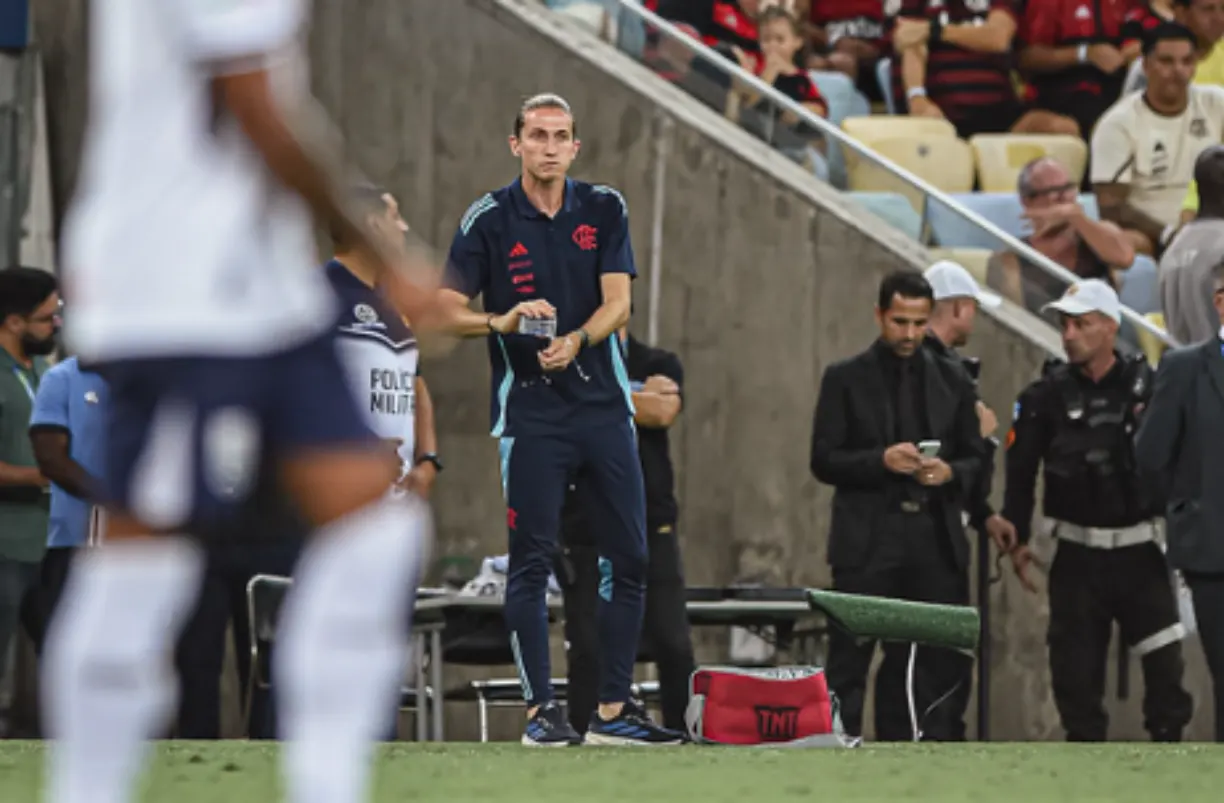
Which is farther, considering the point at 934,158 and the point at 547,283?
the point at 934,158

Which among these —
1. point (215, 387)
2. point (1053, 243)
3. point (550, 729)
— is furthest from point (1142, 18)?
point (215, 387)

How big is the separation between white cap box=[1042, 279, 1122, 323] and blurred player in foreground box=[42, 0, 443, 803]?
246 inches

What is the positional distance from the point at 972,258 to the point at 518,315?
13.2ft

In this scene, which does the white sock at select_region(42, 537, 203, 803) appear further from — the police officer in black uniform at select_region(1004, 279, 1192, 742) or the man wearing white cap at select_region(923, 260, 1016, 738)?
the police officer in black uniform at select_region(1004, 279, 1192, 742)

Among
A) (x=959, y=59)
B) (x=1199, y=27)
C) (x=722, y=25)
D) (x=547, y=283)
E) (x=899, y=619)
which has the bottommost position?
(x=899, y=619)

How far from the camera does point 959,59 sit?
41.7 ft

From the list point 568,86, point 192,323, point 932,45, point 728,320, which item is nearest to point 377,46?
point 568,86

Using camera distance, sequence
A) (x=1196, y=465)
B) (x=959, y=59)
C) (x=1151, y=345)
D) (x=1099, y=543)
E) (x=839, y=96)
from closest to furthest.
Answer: (x=1196, y=465) → (x=1099, y=543) → (x=1151, y=345) → (x=839, y=96) → (x=959, y=59)

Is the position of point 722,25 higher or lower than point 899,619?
higher

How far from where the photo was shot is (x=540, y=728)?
724 centimetres

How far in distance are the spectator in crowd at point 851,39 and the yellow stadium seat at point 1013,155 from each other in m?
0.99

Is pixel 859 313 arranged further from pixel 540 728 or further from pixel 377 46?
pixel 540 728

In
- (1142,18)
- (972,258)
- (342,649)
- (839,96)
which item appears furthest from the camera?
(1142,18)

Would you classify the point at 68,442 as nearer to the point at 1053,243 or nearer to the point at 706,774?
the point at 706,774
